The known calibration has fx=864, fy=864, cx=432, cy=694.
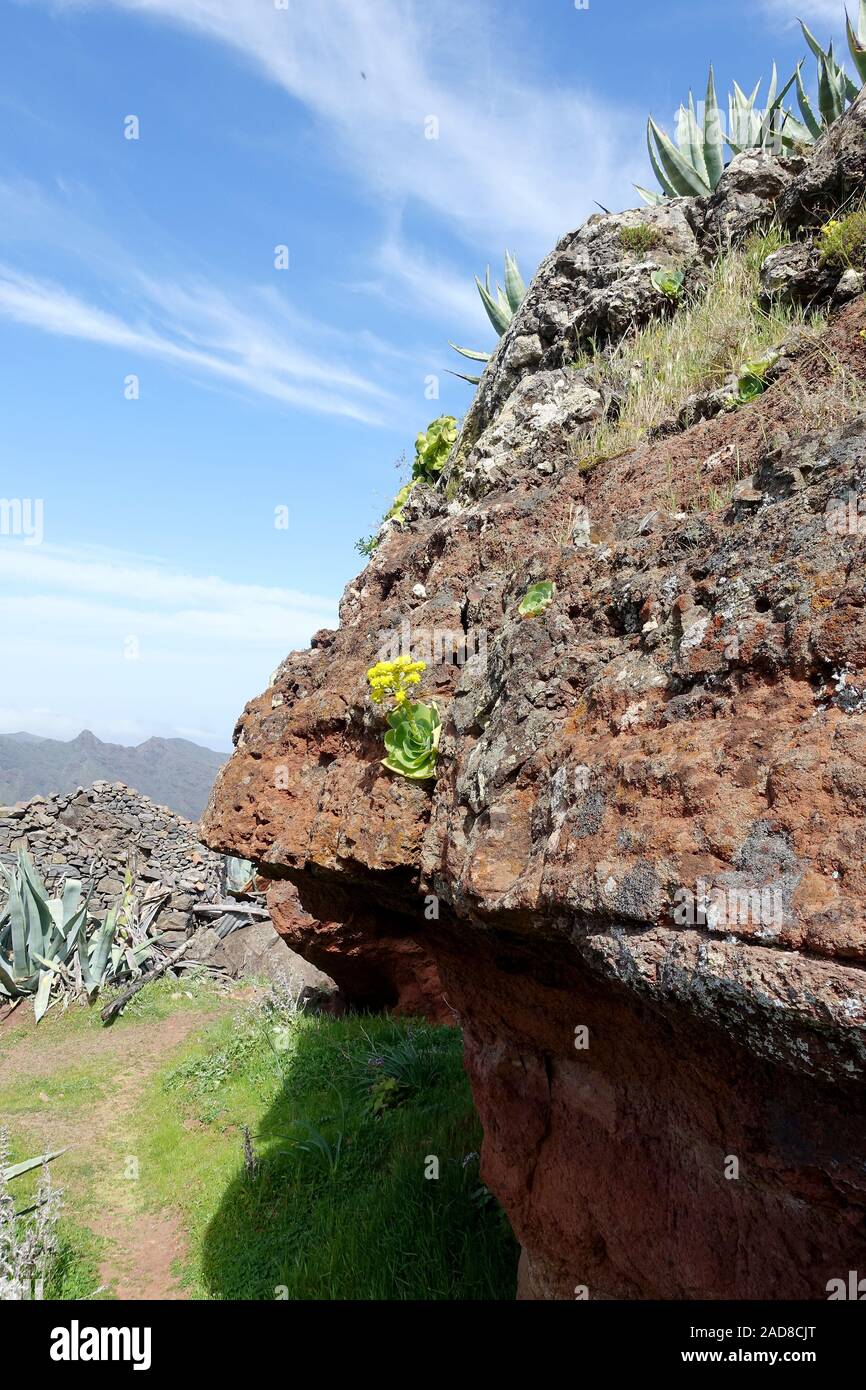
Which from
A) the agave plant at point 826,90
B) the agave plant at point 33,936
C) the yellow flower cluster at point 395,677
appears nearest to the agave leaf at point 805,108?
the agave plant at point 826,90

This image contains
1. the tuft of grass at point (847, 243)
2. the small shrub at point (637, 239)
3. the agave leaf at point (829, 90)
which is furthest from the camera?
the agave leaf at point (829, 90)

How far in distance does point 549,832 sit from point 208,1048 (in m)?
8.10

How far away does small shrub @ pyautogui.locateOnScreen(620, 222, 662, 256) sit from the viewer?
17.3 feet

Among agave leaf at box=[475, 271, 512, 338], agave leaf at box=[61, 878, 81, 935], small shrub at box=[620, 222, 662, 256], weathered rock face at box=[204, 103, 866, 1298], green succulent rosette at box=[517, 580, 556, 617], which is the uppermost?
agave leaf at box=[475, 271, 512, 338]

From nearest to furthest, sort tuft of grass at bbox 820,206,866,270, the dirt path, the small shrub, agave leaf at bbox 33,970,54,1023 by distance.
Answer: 1. tuft of grass at bbox 820,206,866,270
2. the small shrub
3. the dirt path
4. agave leaf at bbox 33,970,54,1023

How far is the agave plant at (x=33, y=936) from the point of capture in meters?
10.9

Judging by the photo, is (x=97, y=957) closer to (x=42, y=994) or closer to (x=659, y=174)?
(x=42, y=994)

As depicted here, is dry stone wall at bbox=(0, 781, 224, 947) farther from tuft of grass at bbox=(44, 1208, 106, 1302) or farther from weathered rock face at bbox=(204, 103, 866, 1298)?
weathered rock face at bbox=(204, 103, 866, 1298)

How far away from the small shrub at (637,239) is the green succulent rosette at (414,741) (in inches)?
146

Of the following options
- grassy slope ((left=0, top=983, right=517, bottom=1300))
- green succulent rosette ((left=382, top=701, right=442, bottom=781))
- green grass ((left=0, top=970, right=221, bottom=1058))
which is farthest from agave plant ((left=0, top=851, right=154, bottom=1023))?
green succulent rosette ((left=382, top=701, right=442, bottom=781))

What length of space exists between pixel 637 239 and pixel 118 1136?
7.94 m

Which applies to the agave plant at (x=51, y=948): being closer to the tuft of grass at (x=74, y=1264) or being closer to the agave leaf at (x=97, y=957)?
the agave leaf at (x=97, y=957)

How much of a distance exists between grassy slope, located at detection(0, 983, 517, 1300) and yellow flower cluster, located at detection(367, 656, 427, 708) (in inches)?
121

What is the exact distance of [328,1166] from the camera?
229 inches
